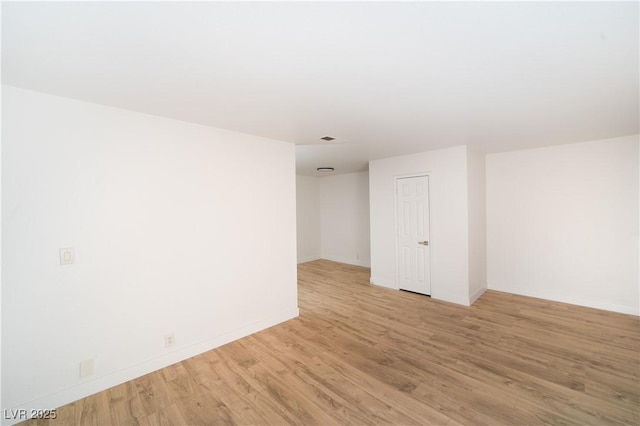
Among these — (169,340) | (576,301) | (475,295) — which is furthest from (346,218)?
(169,340)

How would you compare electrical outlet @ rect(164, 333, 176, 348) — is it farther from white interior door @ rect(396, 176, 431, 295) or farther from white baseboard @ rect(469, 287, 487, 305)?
white baseboard @ rect(469, 287, 487, 305)

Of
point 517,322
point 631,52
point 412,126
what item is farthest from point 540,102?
point 517,322

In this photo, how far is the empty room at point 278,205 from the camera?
1382mm

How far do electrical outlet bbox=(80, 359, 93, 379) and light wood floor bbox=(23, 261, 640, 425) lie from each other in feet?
0.63

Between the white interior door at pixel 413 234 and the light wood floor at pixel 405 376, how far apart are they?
903 millimetres

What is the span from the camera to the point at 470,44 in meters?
1.44

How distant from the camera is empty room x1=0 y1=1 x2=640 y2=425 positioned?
4.53ft

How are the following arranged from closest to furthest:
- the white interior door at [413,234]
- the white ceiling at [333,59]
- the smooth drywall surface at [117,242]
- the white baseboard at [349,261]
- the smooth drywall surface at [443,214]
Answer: the white ceiling at [333,59], the smooth drywall surface at [117,242], the smooth drywall surface at [443,214], the white interior door at [413,234], the white baseboard at [349,261]

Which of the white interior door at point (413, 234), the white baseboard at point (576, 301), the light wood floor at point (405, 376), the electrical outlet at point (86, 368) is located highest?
the white interior door at point (413, 234)

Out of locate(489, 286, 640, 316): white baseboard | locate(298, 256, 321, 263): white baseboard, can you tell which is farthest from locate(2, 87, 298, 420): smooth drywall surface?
locate(489, 286, 640, 316): white baseboard

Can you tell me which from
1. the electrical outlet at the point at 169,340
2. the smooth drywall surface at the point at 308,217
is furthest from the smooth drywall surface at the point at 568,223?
the electrical outlet at the point at 169,340

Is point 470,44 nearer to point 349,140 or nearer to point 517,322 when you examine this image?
point 349,140

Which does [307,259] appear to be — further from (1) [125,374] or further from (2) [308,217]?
(1) [125,374]

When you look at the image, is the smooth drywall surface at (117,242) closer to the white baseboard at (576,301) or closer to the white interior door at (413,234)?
the white interior door at (413,234)
